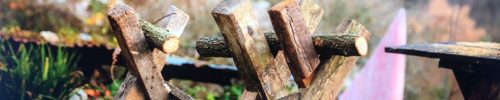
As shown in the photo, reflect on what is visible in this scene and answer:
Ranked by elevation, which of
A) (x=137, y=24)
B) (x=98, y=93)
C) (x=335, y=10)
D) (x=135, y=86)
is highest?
(x=137, y=24)

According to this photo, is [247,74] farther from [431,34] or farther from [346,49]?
[431,34]

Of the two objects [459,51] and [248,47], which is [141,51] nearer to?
[248,47]

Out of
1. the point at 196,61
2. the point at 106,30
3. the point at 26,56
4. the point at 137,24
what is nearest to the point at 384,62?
the point at 196,61

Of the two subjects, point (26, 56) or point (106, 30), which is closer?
point (26, 56)

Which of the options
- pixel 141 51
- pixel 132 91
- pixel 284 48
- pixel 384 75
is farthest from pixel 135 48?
pixel 384 75

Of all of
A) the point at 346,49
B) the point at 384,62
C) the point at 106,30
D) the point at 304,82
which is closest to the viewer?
the point at 346,49

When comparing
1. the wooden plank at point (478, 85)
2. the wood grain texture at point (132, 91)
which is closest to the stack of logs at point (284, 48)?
the wood grain texture at point (132, 91)

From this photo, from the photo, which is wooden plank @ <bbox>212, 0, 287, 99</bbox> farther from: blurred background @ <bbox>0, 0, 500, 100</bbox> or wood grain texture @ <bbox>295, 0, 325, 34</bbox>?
blurred background @ <bbox>0, 0, 500, 100</bbox>

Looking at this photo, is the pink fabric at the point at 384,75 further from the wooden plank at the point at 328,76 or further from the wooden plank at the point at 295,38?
the wooden plank at the point at 295,38
